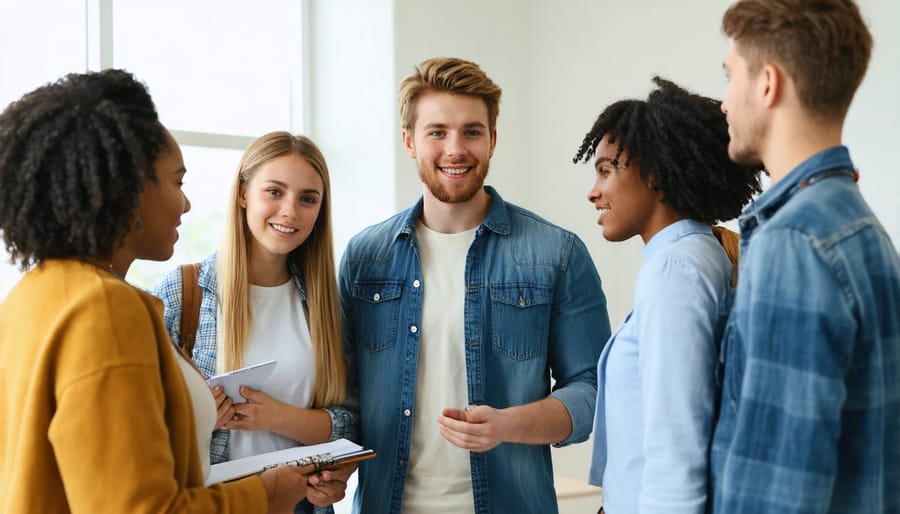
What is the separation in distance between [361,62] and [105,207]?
2.95 metres

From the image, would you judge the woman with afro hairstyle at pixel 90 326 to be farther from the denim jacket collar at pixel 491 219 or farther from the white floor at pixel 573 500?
the white floor at pixel 573 500

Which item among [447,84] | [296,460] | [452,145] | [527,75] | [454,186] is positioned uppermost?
[527,75]

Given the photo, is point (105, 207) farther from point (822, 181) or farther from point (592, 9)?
point (592, 9)

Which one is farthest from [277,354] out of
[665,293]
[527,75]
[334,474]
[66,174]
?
[527,75]

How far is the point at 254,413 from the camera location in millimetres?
1855

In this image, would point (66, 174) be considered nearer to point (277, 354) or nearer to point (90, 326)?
point (90, 326)

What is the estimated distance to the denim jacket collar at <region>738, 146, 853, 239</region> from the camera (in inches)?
45.1

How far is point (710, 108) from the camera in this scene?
152 centimetres

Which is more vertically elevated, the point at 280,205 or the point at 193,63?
the point at 193,63

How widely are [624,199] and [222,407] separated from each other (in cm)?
98

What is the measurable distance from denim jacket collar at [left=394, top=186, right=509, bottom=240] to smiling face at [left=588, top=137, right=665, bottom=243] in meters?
0.54

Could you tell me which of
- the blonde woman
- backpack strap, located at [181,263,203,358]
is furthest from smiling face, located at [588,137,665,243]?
backpack strap, located at [181,263,203,358]

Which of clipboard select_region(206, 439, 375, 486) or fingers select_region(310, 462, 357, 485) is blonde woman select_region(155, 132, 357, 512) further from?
clipboard select_region(206, 439, 375, 486)

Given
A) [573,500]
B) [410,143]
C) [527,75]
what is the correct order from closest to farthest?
[410,143] < [573,500] < [527,75]
